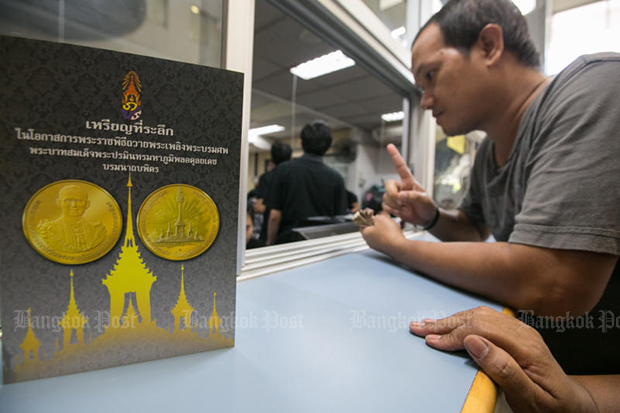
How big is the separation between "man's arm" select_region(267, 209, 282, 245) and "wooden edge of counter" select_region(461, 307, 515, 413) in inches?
53.9

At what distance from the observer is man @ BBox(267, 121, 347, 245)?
1.57 metres

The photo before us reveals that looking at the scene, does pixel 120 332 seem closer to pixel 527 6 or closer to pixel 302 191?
pixel 302 191

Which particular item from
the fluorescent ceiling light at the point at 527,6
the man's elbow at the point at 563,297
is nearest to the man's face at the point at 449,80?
the man's elbow at the point at 563,297

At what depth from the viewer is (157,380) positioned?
9.4 inches

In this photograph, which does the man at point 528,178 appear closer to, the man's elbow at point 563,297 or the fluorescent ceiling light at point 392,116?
the man's elbow at point 563,297

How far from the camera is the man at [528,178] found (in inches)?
16.0

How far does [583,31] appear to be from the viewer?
6.72 ft

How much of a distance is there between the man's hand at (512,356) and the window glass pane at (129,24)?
2.01 ft

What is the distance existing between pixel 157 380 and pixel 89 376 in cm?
6

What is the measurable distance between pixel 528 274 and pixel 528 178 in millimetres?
251

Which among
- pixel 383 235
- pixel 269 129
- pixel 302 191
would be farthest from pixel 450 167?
pixel 269 129

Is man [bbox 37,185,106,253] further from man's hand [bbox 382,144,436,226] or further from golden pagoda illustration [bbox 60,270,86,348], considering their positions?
man's hand [bbox 382,144,436,226]

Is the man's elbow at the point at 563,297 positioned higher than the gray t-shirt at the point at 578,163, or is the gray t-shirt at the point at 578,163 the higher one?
the gray t-shirt at the point at 578,163

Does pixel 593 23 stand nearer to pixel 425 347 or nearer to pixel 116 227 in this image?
pixel 425 347
